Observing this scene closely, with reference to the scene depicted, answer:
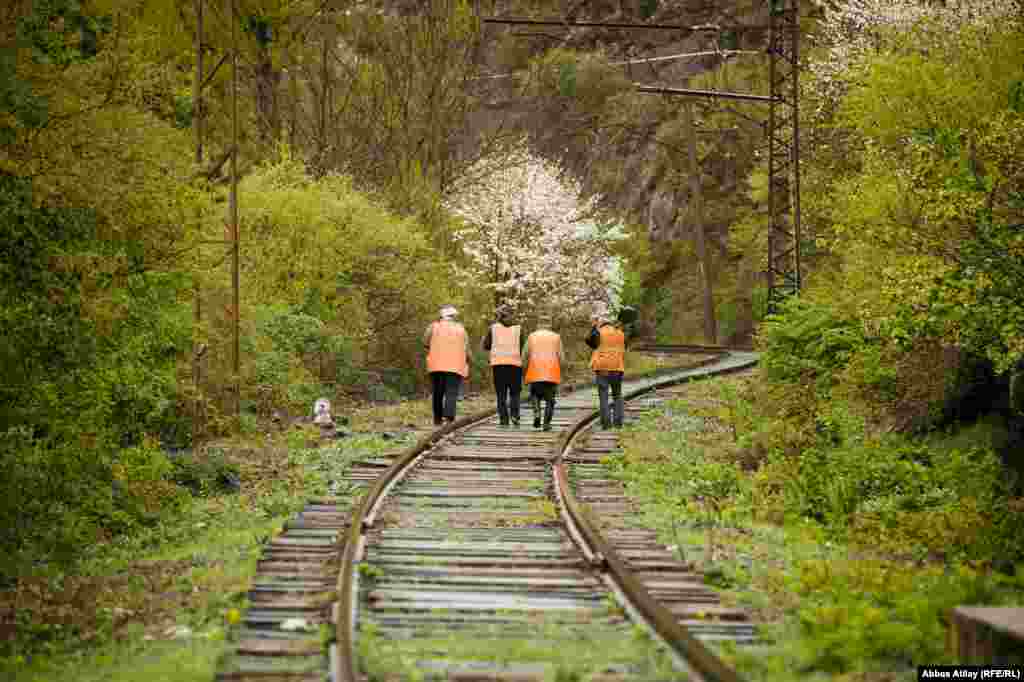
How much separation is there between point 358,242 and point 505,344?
471 inches

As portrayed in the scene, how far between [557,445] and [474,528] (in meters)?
5.89

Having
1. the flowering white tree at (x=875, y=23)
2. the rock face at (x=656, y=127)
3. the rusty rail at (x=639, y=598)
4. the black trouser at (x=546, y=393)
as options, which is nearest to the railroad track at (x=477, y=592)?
the rusty rail at (x=639, y=598)

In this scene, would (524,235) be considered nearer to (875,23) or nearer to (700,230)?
(875,23)

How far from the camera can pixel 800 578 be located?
9.51 m

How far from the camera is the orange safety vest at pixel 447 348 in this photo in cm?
1855

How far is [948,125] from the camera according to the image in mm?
24375

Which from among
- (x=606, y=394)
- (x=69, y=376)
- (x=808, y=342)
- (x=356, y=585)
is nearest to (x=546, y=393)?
(x=606, y=394)


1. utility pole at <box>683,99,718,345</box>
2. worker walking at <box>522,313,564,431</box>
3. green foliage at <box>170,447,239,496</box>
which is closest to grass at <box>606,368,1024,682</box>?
worker walking at <box>522,313,564,431</box>

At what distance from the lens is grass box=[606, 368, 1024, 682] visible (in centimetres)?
761

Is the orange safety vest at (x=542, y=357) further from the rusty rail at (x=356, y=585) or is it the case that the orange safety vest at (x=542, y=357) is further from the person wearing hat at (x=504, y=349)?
the rusty rail at (x=356, y=585)

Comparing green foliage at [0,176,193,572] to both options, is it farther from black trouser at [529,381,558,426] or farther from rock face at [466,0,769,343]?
rock face at [466,0,769,343]

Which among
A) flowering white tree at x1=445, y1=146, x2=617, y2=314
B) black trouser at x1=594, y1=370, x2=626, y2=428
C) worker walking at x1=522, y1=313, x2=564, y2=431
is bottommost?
black trouser at x1=594, y1=370, x2=626, y2=428

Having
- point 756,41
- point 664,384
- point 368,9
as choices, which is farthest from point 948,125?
point 756,41

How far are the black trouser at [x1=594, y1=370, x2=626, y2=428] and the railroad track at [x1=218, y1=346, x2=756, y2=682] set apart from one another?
17.6ft
